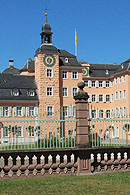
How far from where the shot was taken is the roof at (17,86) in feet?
154

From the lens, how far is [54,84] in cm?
4847

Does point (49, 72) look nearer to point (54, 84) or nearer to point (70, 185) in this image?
point (54, 84)

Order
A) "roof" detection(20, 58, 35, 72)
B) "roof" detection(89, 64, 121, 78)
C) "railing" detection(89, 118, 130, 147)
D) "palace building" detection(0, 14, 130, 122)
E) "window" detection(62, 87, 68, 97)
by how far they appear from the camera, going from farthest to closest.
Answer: "roof" detection(89, 64, 121, 78) → "roof" detection(20, 58, 35, 72) → "window" detection(62, 87, 68, 97) → "palace building" detection(0, 14, 130, 122) → "railing" detection(89, 118, 130, 147)

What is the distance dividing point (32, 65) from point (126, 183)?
45.7 m

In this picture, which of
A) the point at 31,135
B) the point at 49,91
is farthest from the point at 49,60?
the point at 31,135

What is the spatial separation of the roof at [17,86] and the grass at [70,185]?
34.7 metres

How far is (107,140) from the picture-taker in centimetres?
1448

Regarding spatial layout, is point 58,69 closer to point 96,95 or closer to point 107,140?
point 96,95

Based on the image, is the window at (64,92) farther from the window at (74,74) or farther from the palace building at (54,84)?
the window at (74,74)

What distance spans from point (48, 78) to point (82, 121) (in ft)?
115

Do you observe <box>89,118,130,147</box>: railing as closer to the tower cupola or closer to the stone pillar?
the stone pillar

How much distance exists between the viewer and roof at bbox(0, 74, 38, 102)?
46.8 meters

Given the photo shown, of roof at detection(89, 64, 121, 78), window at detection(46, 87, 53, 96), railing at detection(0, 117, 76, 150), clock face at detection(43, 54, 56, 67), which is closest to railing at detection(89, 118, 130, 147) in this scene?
railing at detection(0, 117, 76, 150)

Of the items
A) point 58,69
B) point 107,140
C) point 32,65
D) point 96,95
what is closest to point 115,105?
point 96,95
